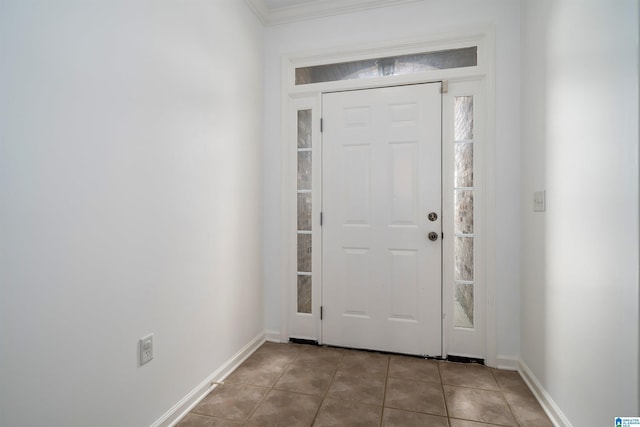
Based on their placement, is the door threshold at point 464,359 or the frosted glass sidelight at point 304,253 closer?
the door threshold at point 464,359

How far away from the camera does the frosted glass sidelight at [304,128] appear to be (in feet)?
8.63

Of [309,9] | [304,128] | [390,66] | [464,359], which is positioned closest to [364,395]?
[464,359]

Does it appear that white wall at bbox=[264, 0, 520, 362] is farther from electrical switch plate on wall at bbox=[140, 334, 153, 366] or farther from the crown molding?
electrical switch plate on wall at bbox=[140, 334, 153, 366]

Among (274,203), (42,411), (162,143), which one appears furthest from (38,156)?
(274,203)

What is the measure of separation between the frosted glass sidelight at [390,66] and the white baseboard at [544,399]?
2131 mm

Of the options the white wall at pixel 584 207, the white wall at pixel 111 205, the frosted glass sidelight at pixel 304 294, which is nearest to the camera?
the white wall at pixel 111 205

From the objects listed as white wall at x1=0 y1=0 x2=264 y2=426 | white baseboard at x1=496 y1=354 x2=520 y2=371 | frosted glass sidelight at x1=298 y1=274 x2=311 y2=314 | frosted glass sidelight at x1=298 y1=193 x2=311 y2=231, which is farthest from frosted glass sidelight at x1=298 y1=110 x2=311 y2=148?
white baseboard at x1=496 y1=354 x2=520 y2=371

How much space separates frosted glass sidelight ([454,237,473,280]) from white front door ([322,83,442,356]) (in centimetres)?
14

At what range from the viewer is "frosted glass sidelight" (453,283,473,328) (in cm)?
229

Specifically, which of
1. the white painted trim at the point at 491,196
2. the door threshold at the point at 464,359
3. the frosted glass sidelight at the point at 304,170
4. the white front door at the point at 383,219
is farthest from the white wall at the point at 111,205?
the white painted trim at the point at 491,196

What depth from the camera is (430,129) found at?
7.68ft

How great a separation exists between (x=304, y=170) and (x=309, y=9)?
50.3 inches

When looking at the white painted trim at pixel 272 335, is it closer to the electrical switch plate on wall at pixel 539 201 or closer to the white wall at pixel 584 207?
the white wall at pixel 584 207

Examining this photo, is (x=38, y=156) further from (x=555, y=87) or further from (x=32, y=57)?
(x=555, y=87)
